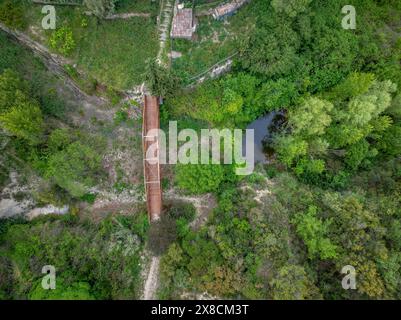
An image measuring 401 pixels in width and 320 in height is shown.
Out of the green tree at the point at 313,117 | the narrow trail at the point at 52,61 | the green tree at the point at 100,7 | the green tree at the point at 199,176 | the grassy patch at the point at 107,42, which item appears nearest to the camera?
the green tree at the point at 100,7

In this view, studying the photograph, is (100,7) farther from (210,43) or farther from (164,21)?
(210,43)

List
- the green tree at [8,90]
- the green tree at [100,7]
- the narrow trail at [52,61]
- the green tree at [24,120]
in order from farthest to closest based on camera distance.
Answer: the narrow trail at [52,61], the green tree at [100,7], the green tree at [8,90], the green tree at [24,120]

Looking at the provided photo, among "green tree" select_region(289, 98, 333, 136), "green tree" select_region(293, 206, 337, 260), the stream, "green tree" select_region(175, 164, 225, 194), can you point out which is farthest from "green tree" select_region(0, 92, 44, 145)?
"green tree" select_region(293, 206, 337, 260)

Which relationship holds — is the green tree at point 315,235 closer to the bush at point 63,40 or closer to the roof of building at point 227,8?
the roof of building at point 227,8

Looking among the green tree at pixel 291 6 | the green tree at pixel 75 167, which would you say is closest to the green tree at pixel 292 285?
the green tree at pixel 75 167

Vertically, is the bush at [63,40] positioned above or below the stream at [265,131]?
above

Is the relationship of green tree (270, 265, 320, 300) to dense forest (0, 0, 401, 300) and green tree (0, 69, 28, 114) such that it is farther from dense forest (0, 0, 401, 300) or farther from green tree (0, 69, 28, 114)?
green tree (0, 69, 28, 114)

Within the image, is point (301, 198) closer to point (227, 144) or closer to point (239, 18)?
point (227, 144)

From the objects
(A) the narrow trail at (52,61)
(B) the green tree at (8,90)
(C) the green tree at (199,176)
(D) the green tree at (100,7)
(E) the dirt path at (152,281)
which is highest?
(D) the green tree at (100,7)
